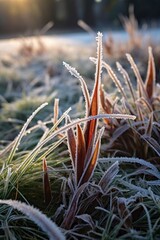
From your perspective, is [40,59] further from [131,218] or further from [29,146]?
[131,218]

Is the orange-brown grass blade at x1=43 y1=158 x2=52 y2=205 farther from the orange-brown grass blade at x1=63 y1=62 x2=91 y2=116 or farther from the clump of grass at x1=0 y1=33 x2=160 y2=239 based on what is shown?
the orange-brown grass blade at x1=63 y1=62 x2=91 y2=116

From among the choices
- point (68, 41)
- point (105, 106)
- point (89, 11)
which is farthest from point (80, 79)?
point (89, 11)

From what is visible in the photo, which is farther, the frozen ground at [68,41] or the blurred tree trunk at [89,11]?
the blurred tree trunk at [89,11]

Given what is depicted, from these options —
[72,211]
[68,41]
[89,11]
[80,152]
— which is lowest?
[72,211]

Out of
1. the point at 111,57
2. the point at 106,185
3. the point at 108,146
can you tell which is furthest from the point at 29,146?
the point at 111,57

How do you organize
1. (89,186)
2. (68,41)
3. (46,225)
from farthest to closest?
(68,41) < (89,186) < (46,225)

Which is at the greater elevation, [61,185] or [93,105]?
[93,105]

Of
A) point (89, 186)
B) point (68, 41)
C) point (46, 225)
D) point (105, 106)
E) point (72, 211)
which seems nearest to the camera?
point (46, 225)

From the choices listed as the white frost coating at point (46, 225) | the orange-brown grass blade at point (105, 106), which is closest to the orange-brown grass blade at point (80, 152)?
the white frost coating at point (46, 225)

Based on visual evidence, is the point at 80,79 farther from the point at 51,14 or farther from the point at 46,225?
the point at 51,14

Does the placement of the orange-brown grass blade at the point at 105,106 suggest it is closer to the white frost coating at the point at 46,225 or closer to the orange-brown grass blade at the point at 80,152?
the orange-brown grass blade at the point at 80,152

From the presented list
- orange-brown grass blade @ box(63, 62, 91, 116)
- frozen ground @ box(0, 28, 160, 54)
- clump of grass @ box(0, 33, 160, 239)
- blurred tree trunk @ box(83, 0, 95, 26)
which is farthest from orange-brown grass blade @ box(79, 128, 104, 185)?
blurred tree trunk @ box(83, 0, 95, 26)
